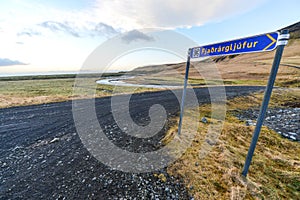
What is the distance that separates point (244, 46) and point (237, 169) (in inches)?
131

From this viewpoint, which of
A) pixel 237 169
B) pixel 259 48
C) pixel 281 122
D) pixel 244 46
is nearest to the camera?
pixel 259 48

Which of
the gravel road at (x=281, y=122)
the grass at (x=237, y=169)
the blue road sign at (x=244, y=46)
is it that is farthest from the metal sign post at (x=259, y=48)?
the gravel road at (x=281, y=122)

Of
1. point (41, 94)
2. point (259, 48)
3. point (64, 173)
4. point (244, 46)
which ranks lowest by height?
point (64, 173)

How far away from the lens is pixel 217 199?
319 centimetres

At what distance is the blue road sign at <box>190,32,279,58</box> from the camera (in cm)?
277

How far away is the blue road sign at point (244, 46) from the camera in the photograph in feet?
9.08

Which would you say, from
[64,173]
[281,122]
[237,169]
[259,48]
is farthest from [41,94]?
[281,122]

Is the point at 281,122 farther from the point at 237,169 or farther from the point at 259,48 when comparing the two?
the point at 259,48

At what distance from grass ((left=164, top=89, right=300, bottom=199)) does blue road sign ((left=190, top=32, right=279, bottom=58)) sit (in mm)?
3217

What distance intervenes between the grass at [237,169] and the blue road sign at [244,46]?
3.22m

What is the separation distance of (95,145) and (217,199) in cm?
445

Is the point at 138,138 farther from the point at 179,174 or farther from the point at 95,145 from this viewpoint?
the point at 179,174

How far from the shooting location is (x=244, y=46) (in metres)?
3.24

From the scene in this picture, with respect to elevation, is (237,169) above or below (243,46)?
below
